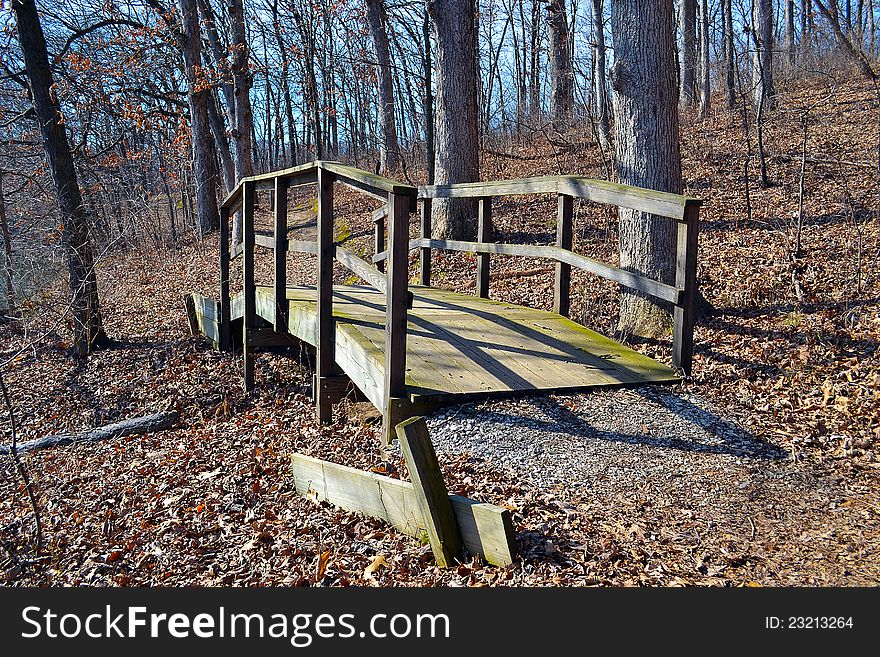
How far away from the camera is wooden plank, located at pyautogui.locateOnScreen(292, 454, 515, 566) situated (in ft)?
10.3

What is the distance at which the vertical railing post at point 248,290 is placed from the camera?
8.29m

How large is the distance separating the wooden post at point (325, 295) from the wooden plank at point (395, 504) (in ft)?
5.22

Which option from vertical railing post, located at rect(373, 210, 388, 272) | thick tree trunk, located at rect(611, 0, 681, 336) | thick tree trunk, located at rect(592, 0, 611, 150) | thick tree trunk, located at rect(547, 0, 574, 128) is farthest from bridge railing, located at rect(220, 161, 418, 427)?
thick tree trunk, located at rect(547, 0, 574, 128)

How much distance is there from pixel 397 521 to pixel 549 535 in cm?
84

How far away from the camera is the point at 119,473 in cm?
630

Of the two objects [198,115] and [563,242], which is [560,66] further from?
[563,242]

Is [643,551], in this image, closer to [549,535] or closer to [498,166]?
[549,535]

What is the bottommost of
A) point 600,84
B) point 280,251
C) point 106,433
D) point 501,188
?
point 106,433

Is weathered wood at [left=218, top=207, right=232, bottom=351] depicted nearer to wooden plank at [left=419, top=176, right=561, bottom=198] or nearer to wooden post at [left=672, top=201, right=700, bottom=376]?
wooden plank at [left=419, top=176, right=561, bottom=198]

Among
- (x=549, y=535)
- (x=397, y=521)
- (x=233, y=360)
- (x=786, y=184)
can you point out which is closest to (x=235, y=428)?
(x=233, y=360)

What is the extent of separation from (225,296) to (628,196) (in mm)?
5853

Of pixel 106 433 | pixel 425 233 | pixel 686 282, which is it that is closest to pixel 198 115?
pixel 425 233

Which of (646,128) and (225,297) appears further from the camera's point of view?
(225,297)

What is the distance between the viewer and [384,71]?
19.8 m
